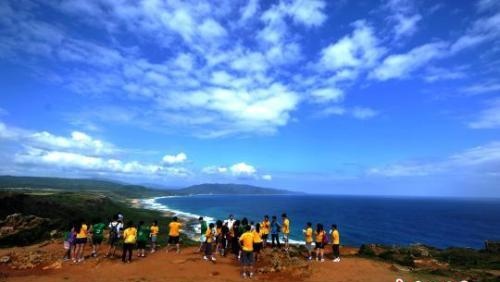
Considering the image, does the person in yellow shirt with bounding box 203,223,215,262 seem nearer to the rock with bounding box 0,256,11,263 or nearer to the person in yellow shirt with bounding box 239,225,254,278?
the person in yellow shirt with bounding box 239,225,254,278

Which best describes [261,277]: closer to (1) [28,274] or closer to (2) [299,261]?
(2) [299,261]

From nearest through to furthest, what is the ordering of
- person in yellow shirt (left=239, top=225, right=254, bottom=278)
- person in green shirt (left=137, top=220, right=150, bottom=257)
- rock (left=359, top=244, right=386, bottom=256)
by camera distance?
person in yellow shirt (left=239, top=225, right=254, bottom=278)
person in green shirt (left=137, top=220, right=150, bottom=257)
rock (left=359, top=244, right=386, bottom=256)

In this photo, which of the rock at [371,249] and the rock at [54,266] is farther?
the rock at [371,249]

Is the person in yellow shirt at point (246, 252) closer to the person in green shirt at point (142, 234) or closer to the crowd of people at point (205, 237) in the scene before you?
the crowd of people at point (205, 237)

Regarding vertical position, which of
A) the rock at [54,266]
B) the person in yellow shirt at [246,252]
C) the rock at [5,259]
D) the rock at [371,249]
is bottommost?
the rock at [5,259]

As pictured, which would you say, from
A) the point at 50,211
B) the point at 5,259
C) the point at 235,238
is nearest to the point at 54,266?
the point at 5,259

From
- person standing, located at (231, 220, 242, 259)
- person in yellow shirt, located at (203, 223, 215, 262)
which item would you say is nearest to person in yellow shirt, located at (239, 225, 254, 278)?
person in yellow shirt, located at (203, 223, 215, 262)

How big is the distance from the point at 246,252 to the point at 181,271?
12.3ft

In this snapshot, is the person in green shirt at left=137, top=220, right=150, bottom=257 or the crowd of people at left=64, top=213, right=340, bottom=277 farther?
the person in green shirt at left=137, top=220, right=150, bottom=257

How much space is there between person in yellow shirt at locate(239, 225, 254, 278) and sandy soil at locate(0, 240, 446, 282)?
1.44 ft

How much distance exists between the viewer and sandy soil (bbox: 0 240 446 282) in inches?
696

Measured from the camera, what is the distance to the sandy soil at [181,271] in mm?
17672

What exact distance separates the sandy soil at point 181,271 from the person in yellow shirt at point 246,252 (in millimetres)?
440

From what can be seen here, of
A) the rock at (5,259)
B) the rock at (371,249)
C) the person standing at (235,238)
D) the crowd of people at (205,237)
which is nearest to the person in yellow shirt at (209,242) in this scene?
the crowd of people at (205,237)
